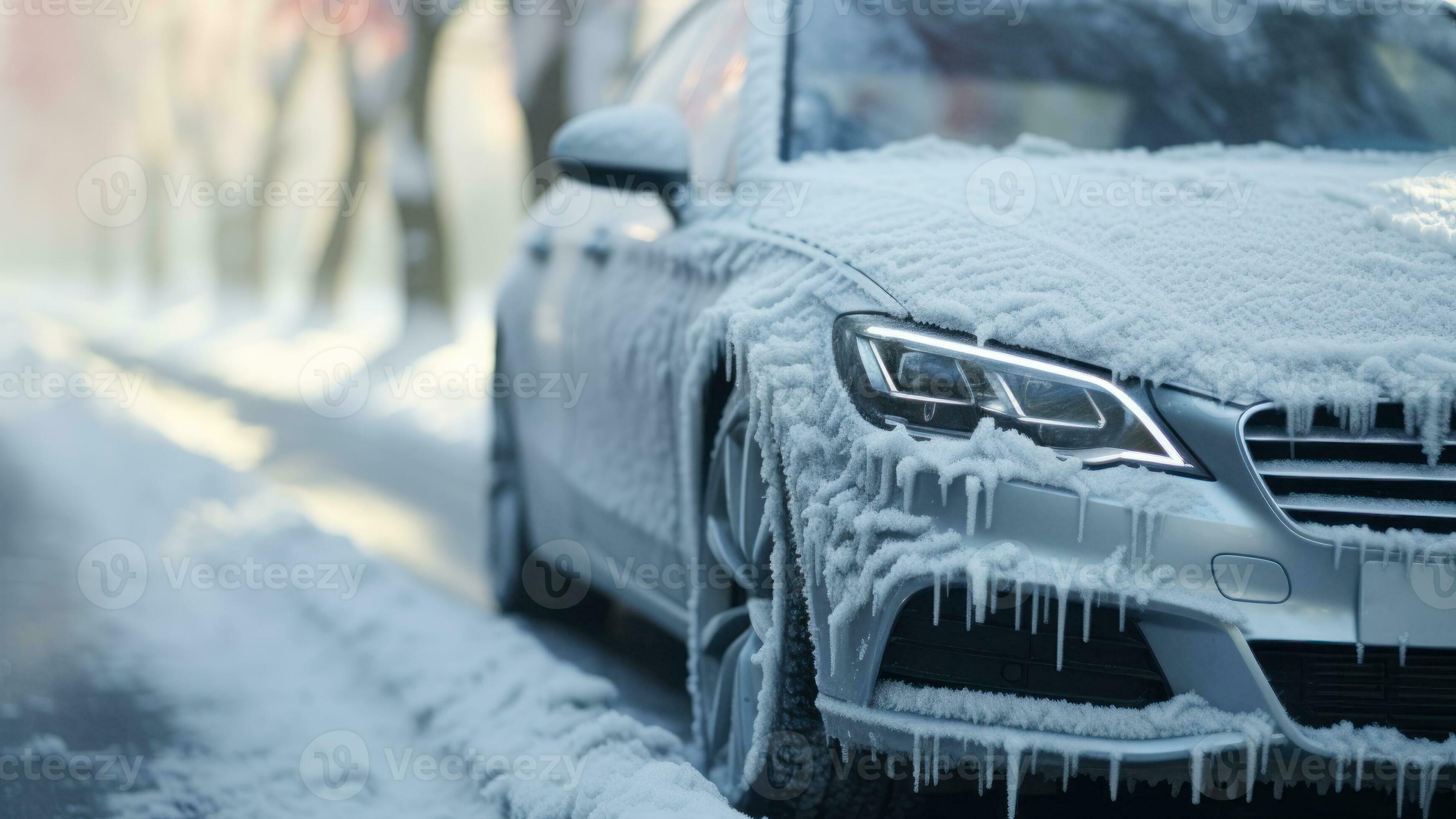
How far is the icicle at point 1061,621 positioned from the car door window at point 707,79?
1489 millimetres

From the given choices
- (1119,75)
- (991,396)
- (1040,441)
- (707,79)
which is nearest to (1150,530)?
(1040,441)

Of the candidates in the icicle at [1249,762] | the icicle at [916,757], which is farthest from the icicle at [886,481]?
the icicle at [1249,762]

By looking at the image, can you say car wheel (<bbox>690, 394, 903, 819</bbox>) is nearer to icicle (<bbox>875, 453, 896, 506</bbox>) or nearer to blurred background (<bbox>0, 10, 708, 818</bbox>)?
icicle (<bbox>875, 453, 896, 506</bbox>)

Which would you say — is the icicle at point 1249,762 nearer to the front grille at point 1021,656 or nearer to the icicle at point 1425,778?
the front grille at point 1021,656

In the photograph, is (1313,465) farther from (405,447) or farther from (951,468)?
(405,447)

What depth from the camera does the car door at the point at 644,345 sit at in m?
3.55

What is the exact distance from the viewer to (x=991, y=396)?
2500 mm

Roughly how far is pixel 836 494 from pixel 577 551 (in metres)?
2.01

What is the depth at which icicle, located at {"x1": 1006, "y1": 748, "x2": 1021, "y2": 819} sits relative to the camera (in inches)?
95.1

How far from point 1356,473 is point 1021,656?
1.83 ft

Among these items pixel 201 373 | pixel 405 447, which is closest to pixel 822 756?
pixel 405 447

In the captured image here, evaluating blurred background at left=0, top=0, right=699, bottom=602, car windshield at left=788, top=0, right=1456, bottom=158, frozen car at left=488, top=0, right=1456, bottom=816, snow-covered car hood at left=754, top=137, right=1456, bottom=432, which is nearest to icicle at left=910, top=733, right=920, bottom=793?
frozen car at left=488, top=0, right=1456, bottom=816

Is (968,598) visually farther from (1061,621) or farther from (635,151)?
(635,151)

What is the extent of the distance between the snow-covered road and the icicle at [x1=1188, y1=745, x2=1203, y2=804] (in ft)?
2.49
